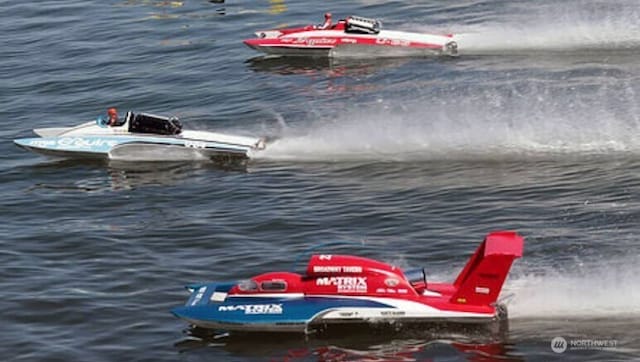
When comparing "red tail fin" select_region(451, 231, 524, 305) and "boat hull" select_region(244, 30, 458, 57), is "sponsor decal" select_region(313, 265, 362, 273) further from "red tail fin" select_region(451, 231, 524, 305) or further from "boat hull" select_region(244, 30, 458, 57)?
"boat hull" select_region(244, 30, 458, 57)

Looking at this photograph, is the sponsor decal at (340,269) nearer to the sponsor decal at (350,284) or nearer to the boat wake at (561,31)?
the sponsor decal at (350,284)

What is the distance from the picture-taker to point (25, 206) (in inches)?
1681

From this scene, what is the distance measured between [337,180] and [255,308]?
13242 mm

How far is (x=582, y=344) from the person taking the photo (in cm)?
3025

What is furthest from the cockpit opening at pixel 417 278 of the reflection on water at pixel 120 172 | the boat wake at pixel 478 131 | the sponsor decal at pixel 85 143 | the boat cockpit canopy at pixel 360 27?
the boat cockpit canopy at pixel 360 27

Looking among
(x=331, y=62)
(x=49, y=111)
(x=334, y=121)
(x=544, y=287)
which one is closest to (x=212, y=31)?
(x=331, y=62)

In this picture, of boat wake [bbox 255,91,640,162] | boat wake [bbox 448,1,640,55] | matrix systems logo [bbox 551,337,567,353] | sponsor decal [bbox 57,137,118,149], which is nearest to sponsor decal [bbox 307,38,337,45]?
boat wake [bbox 448,1,640,55]

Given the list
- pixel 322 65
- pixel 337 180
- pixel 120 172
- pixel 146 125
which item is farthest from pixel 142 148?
pixel 322 65

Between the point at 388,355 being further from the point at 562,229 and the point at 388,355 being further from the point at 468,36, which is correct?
the point at 468,36

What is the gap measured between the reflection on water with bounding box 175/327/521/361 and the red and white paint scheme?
28.6 metres

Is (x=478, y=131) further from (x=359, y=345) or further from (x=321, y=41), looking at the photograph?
(x=359, y=345)

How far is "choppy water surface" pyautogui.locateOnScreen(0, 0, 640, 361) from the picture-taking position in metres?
32.0

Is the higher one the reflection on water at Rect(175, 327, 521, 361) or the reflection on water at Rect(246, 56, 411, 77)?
the reflection on water at Rect(246, 56, 411, 77)

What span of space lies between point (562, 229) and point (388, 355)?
952 centimetres
